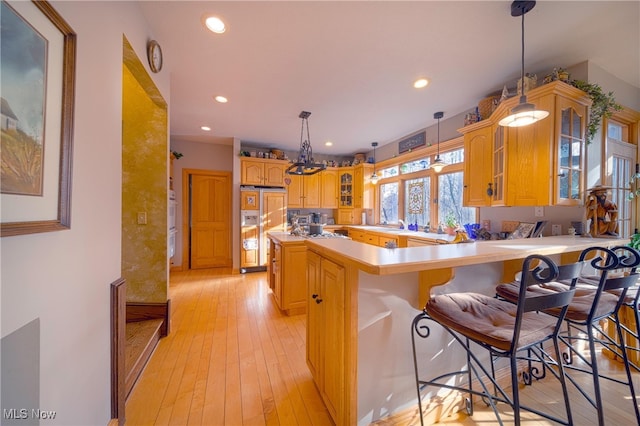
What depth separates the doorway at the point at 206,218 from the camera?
16.1ft

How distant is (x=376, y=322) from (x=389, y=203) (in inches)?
166

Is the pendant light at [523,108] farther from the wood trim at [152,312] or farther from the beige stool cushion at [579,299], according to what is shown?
the wood trim at [152,312]

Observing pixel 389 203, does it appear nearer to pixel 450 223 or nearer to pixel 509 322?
pixel 450 223

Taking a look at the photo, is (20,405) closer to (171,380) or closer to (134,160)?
(171,380)

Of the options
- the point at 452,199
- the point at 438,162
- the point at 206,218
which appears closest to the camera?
the point at 438,162

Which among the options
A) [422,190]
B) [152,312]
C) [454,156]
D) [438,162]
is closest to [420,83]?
[438,162]

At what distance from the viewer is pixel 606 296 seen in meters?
1.24

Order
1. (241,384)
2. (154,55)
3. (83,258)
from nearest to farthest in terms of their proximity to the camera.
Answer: (83,258) → (241,384) → (154,55)

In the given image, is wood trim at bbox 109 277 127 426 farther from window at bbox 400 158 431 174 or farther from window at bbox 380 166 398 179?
window at bbox 380 166 398 179

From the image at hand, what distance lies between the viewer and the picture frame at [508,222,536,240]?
237 cm

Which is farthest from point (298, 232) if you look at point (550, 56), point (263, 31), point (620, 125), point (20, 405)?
point (620, 125)

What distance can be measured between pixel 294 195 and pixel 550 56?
430cm

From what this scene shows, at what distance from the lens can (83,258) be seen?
102 centimetres

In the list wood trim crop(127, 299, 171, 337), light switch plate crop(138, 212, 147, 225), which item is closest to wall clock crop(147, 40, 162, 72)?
light switch plate crop(138, 212, 147, 225)
